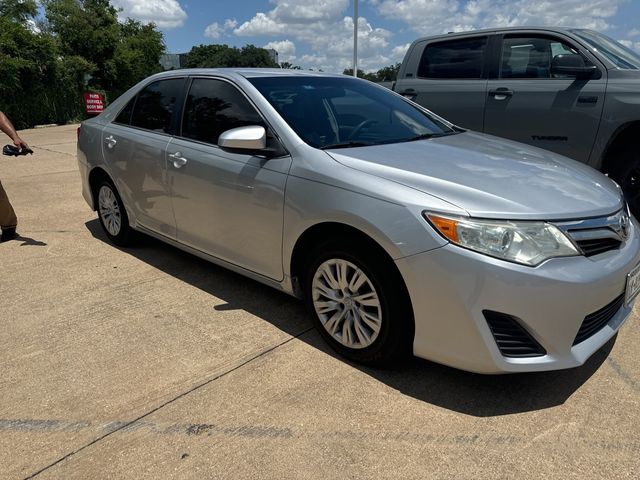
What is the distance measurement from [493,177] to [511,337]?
81 cm

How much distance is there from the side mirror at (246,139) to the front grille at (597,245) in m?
1.74

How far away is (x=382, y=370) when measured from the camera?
9.36 feet

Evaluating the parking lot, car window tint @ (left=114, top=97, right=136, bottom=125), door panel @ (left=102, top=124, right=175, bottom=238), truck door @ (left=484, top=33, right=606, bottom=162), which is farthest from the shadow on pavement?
truck door @ (left=484, top=33, right=606, bottom=162)

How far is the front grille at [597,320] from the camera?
247 cm

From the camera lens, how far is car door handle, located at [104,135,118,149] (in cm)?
455

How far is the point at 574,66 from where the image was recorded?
4.88 metres

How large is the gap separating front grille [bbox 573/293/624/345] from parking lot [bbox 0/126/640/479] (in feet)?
1.12

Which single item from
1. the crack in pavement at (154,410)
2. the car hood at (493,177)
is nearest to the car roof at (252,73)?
the car hood at (493,177)

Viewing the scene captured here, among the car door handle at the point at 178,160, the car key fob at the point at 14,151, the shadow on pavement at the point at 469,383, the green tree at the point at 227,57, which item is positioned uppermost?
the green tree at the point at 227,57

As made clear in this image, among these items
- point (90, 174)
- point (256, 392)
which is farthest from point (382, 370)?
point (90, 174)

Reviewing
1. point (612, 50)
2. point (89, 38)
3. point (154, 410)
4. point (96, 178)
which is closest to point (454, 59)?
point (612, 50)

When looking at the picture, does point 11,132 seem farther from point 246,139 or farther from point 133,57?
point 133,57

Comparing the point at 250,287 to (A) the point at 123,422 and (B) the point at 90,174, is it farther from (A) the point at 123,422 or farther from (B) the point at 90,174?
(B) the point at 90,174

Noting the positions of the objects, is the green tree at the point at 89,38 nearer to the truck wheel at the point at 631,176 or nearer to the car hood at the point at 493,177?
the truck wheel at the point at 631,176
